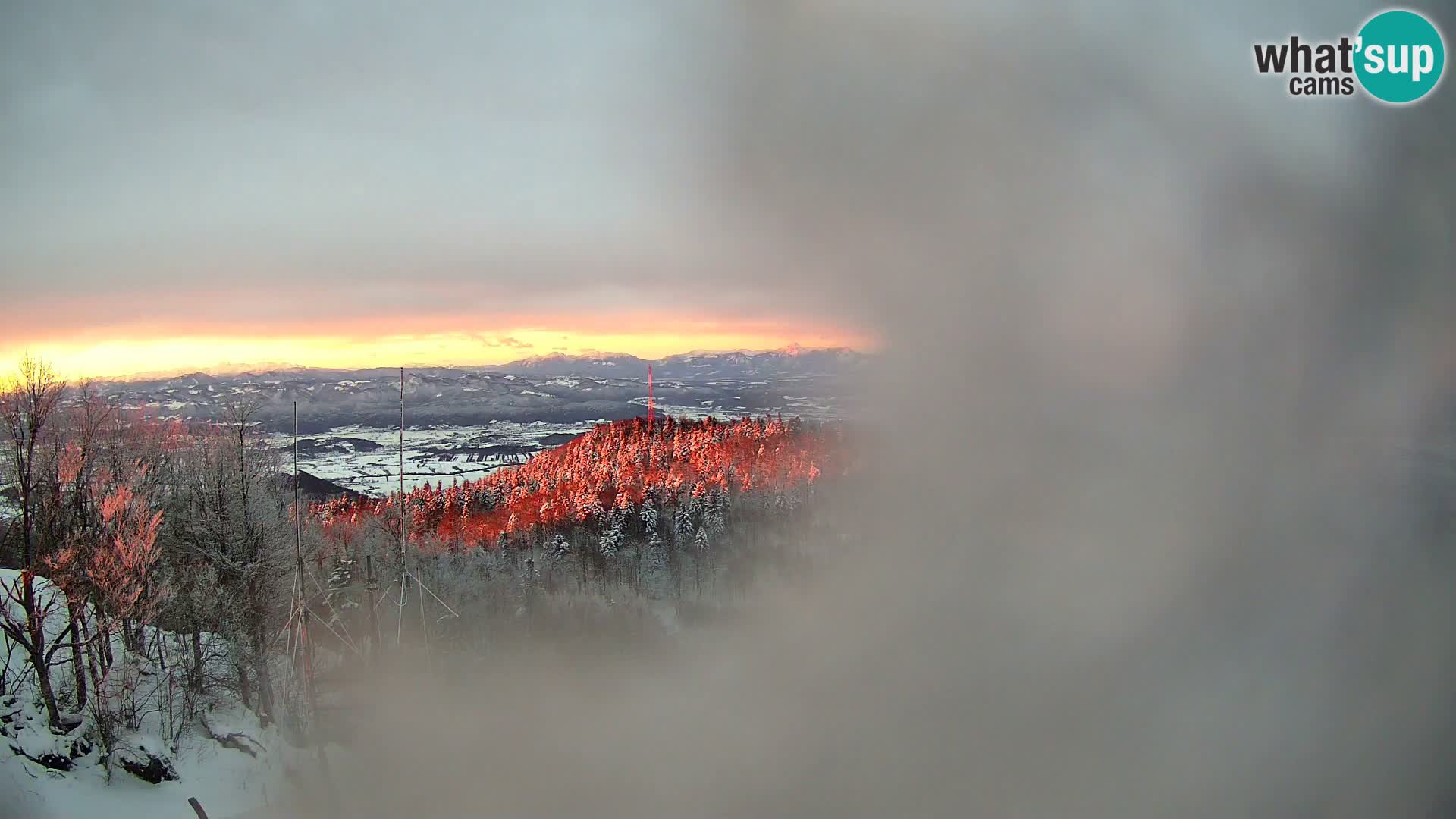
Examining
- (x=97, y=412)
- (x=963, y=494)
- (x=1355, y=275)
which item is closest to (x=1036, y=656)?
(x=963, y=494)

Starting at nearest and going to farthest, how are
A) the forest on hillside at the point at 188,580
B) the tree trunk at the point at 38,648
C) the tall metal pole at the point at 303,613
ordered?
the tree trunk at the point at 38,648
the forest on hillside at the point at 188,580
the tall metal pole at the point at 303,613

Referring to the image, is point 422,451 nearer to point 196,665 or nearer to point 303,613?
point 196,665

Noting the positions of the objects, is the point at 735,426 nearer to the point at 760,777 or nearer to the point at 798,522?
the point at 798,522

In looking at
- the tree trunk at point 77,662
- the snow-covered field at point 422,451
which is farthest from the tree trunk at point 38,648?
the snow-covered field at point 422,451

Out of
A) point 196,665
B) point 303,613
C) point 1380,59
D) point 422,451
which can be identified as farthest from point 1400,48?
point 422,451

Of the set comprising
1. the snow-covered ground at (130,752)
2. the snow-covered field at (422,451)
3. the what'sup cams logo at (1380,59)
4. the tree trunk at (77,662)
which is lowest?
the snow-covered ground at (130,752)

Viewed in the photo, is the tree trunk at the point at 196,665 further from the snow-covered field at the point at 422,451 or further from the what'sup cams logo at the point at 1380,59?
the what'sup cams logo at the point at 1380,59

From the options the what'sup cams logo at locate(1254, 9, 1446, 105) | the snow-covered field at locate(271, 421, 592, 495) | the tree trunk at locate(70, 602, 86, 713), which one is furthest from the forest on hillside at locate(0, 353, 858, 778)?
the what'sup cams logo at locate(1254, 9, 1446, 105)
